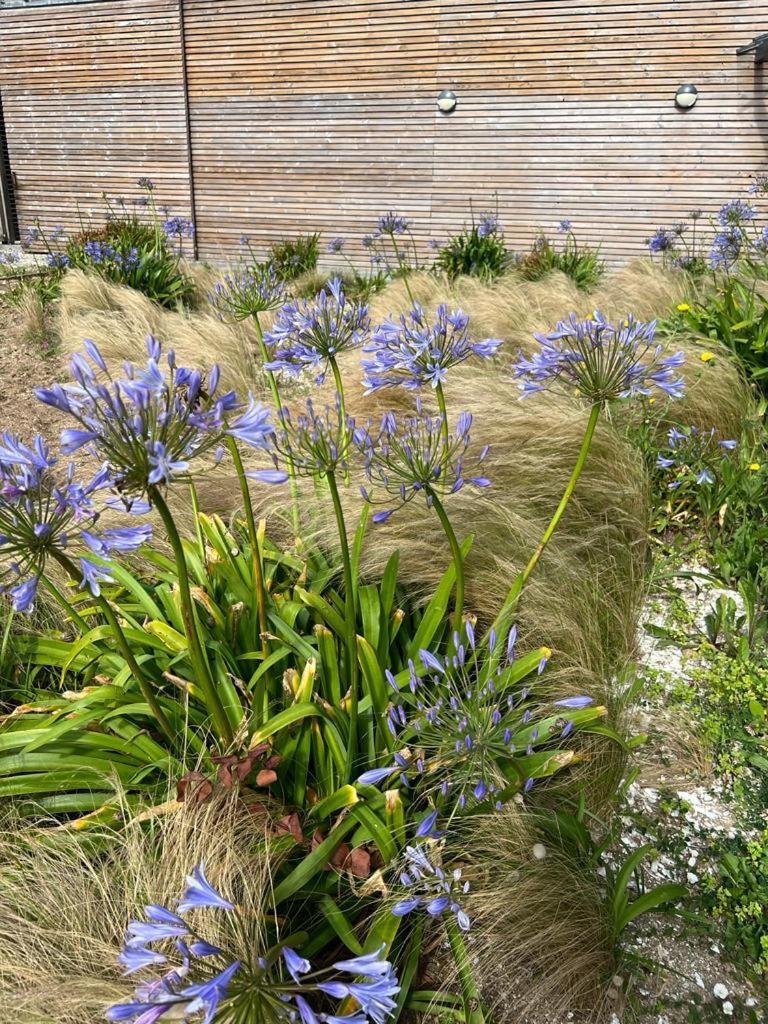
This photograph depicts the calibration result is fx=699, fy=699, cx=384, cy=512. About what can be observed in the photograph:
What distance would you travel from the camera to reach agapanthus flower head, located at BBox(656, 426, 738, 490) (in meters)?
2.94

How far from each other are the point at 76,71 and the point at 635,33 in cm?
887

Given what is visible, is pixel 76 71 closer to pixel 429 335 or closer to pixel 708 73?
pixel 708 73

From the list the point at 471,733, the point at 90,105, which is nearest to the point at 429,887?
the point at 471,733

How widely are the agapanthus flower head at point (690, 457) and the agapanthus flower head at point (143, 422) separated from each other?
2.25m

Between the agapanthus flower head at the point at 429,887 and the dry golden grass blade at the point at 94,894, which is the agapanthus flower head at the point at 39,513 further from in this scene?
the agapanthus flower head at the point at 429,887

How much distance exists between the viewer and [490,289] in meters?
5.69

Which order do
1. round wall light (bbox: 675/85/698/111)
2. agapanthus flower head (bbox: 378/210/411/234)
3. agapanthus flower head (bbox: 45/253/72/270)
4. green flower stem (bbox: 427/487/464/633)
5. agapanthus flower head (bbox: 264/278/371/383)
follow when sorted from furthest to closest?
round wall light (bbox: 675/85/698/111) < agapanthus flower head (bbox: 45/253/72/270) < agapanthus flower head (bbox: 378/210/411/234) < agapanthus flower head (bbox: 264/278/371/383) < green flower stem (bbox: 427/487/464/633)

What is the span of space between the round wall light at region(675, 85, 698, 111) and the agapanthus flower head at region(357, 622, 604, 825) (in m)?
9.19

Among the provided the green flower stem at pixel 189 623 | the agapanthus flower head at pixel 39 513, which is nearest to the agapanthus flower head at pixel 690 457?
the green flower stem at pixel 189 623

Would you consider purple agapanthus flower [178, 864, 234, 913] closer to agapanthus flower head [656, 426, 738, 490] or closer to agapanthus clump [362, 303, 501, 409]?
agapanthus clump [362, 303, 501, 409]

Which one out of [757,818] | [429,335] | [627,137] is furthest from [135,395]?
[627,137]

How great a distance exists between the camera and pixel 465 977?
4.34 feet

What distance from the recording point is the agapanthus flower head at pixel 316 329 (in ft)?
5.70

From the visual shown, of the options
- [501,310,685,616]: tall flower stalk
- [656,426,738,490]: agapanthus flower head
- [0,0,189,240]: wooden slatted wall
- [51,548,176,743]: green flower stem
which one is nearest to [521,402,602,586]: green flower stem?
[501,310,685,616]: tall flower stalk
